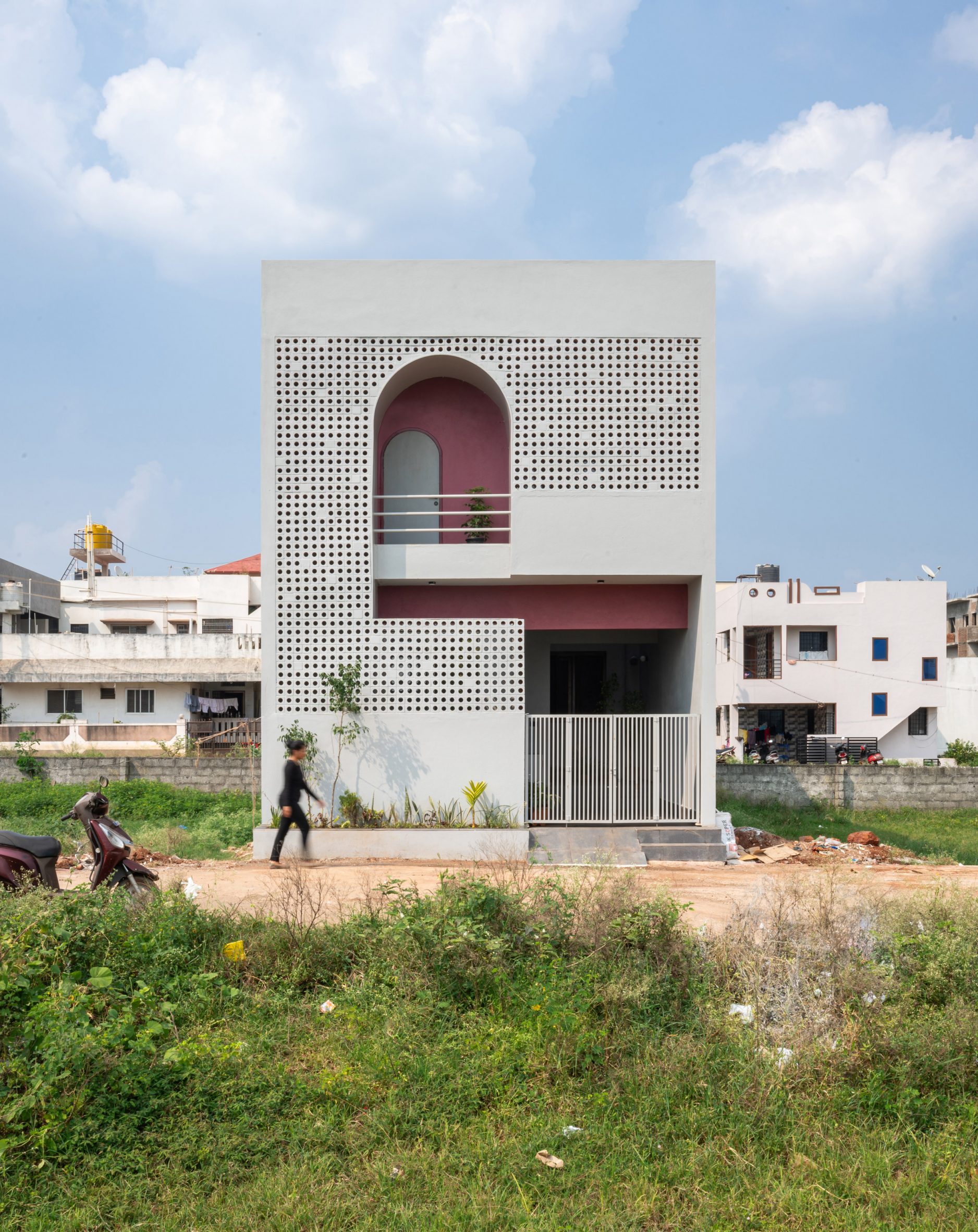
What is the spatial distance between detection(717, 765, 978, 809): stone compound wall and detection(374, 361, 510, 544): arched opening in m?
10.2

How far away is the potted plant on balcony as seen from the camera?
13203 millimetres

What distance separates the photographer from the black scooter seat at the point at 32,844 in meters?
7.03

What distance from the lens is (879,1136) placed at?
4520 mm

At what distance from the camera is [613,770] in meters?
12.7

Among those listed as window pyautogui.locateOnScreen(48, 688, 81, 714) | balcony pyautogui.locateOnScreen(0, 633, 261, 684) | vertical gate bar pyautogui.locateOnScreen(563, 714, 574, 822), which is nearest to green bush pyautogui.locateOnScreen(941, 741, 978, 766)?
vertical gate bar pyautogui.locateOnScreen(563, 714, 574, 822)

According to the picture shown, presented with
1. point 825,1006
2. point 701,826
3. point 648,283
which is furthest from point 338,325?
point 825,1006

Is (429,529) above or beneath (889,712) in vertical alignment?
above

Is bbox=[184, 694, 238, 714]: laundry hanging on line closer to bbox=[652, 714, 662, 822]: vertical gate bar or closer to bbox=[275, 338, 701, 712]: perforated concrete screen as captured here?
bbox=[275, 338, 701, 712]: perforated concrete screen

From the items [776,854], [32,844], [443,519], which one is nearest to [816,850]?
[776,854]

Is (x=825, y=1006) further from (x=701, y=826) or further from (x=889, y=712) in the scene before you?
(x=889, y=712)

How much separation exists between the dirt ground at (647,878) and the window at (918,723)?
892 inches

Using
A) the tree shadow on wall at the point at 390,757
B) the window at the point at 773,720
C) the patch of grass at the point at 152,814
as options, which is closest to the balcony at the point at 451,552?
the tree shadow on wall at the point at 390,757

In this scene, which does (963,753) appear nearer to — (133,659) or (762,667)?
(762,667)

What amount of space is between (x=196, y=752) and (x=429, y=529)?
1420cm
